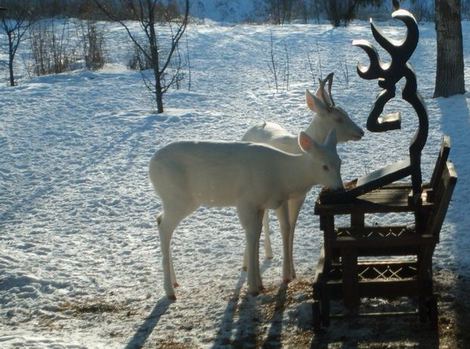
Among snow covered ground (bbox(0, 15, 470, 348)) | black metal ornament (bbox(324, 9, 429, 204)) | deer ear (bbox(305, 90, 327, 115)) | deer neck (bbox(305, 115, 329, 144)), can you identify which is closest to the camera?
black metal ornament (bbox(324, 9, 429, 204))

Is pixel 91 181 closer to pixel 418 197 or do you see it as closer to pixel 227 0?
pixel 418 197

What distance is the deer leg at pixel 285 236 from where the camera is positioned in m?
6.72

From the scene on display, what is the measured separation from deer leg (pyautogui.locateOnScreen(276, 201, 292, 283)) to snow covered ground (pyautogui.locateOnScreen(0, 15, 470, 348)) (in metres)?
0.12

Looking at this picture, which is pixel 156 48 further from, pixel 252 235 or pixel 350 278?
pixel 350 278

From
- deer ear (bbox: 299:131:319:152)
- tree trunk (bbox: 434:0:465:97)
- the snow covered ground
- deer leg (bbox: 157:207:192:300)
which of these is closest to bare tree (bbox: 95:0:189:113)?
the snow covered ground

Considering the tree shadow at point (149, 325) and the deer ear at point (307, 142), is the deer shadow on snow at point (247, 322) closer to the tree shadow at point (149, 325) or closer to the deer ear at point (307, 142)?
the tree shadow at point (149, 325)

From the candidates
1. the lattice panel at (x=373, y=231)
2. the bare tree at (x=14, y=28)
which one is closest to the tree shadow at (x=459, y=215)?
the lattice panel at (x=373, y=231)

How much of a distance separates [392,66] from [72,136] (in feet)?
23.6

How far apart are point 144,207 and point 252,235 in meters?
2.95

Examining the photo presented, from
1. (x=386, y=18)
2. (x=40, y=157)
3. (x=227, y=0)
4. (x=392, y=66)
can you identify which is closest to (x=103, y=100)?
(x=40, y=157)

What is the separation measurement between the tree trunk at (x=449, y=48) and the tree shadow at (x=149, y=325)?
7.02 meters

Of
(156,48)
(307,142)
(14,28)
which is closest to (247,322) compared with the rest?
(307,142)

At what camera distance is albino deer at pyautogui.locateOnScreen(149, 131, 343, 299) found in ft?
20.9

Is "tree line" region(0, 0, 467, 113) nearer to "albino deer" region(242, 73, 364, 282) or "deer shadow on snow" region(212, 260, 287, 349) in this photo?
"albino deer" region(242, 73, 364, 282)
